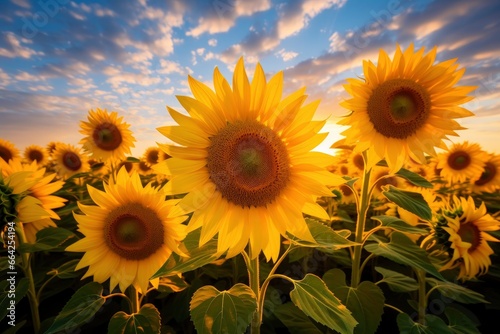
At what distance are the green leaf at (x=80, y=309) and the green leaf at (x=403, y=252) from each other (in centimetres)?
235

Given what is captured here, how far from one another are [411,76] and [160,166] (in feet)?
8.65

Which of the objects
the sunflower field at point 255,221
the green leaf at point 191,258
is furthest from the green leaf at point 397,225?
the green leaf at point 191,258

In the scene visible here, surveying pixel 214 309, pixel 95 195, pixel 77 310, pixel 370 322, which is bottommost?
pixel 370 322

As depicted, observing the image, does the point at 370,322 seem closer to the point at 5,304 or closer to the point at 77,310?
the point at 77,310

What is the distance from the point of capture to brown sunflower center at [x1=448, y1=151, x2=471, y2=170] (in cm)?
761

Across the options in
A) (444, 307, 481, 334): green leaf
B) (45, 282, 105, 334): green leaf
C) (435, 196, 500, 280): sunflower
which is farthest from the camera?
(435, 196, 500, 280): sunflower

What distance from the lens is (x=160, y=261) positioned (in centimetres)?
263

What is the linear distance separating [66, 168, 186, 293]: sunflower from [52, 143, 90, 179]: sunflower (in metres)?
5.96

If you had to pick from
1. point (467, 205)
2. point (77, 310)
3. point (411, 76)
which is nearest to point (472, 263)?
point (467, 205)

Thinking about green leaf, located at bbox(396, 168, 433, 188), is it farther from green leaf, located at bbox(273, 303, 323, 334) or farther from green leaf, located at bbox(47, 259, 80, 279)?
green leaf, located at bbox(47, 259, 80, 279)

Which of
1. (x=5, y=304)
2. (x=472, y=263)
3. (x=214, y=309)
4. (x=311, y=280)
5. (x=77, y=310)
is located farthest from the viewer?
(x=472, y=263)

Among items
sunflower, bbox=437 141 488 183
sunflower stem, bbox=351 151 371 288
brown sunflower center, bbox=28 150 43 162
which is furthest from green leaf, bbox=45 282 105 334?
brown sunflower center, bbox=28 150 43 162

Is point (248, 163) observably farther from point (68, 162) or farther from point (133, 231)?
point (68, 162)

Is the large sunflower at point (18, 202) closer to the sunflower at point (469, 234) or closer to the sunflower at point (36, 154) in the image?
the sunflower at point (469, 234)
